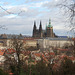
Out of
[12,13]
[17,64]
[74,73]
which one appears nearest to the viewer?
[12,13]

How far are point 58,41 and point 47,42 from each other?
8.27 m

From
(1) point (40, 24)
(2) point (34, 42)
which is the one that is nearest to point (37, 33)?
(1) point (40, 24)

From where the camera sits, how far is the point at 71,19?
231 inches

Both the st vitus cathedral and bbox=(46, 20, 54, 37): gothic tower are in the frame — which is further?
the st vitus cathedral

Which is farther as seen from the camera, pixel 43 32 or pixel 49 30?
pixel 43 32

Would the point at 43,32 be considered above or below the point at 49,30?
below

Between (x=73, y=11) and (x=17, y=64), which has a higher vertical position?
(x=73, y=11)

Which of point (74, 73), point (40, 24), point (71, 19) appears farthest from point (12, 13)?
point (40, 24)

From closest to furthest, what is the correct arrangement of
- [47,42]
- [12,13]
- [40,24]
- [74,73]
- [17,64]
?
[12,13]
[74,73]
[17,64]
[47,42]
[40,24]

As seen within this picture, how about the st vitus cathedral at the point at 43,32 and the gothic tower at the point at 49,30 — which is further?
the st vitus cathedral at the point at 43,32

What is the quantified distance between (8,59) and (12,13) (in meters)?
9.18

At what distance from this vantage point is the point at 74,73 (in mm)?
10094

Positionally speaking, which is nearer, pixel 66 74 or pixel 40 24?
pixel 66 74

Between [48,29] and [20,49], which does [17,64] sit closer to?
[20,49]
